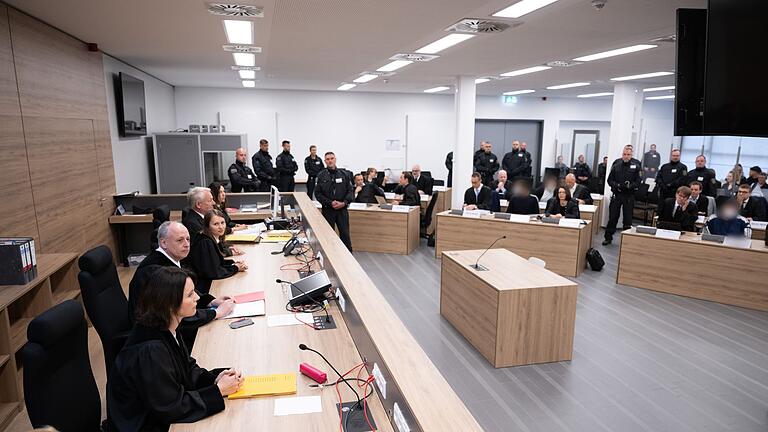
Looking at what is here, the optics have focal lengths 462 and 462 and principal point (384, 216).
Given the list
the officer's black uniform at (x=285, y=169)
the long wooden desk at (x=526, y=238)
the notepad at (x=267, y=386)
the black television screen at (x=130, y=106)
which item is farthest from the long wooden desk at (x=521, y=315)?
the officer's black uniform at (x=285, y=169)

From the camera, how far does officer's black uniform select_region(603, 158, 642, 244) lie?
28.1ft

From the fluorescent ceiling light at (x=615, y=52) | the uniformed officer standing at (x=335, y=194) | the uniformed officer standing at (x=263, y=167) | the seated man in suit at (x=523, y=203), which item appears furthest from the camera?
the uniformed officer standing at (x=263, y=167)

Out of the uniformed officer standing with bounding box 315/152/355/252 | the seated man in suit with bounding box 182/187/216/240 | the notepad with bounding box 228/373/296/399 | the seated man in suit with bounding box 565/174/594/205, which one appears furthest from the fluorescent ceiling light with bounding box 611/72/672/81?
the notepad with bounding box 228/373/296/399

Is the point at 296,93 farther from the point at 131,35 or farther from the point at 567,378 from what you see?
the point at 567,378

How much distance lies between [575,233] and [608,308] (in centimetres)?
128

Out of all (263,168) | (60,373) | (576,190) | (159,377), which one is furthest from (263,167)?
(159,377)

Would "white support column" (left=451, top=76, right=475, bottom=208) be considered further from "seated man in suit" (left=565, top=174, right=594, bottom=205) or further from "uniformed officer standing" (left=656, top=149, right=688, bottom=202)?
"uniformed officer standing" (left=656, top=149, right=688, bottom=202)

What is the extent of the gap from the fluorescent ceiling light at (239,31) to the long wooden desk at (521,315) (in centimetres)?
343

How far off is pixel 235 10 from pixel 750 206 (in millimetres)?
8174

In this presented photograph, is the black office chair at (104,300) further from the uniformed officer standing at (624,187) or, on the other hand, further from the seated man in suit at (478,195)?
the uniformed officer standing at (624,187)

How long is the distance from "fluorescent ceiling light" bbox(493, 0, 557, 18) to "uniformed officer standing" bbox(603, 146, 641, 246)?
17.9ft

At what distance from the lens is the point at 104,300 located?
315 cm

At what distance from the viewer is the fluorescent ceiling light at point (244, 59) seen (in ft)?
22.1

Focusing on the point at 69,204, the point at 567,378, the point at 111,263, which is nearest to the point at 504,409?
the point at 567,378
